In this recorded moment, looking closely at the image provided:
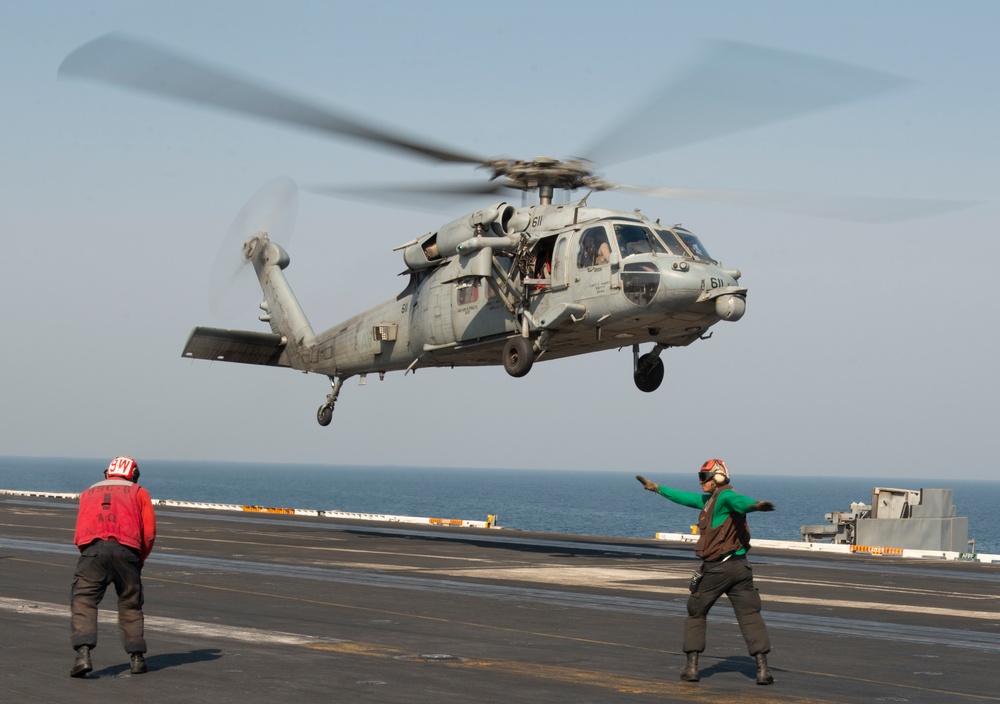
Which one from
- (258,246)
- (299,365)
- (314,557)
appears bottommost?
(314,557)

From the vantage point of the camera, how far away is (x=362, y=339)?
29.7 meters

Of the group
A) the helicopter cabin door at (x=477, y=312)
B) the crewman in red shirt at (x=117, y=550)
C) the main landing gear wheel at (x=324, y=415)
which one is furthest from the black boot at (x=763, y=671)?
the main landing gear wheel at (x=324, y=415)

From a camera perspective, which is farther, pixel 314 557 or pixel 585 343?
pixel 585 343

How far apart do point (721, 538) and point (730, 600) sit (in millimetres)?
541

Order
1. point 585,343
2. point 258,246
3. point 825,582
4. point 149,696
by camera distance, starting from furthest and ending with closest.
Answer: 1. point 258,246
2. point 585,343
3. point 825,582
4. point 149,696

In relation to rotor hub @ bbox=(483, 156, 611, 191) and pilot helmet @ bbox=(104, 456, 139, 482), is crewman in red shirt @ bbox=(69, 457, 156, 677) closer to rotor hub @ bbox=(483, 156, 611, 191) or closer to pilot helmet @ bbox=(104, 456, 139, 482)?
pilot helmet @ bbox=(104, 456, 139, 482)

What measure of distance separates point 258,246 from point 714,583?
92.0 ft

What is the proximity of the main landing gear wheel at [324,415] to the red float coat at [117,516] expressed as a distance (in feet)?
67.4

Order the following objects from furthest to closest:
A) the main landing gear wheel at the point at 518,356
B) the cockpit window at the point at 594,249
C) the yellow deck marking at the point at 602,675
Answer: the main landing gear wheel at the point at 518,356, the cockpit window at the point at 594,249, the yellow deck marking at the point at 602,675

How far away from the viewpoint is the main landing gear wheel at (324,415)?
101 ft

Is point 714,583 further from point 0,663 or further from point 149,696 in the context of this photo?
point 0,663

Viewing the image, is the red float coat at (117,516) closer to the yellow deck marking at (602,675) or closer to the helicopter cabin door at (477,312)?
the yellow deck marking at (602,675)

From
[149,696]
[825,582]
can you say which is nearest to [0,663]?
[149,696]

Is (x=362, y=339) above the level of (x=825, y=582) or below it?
above
